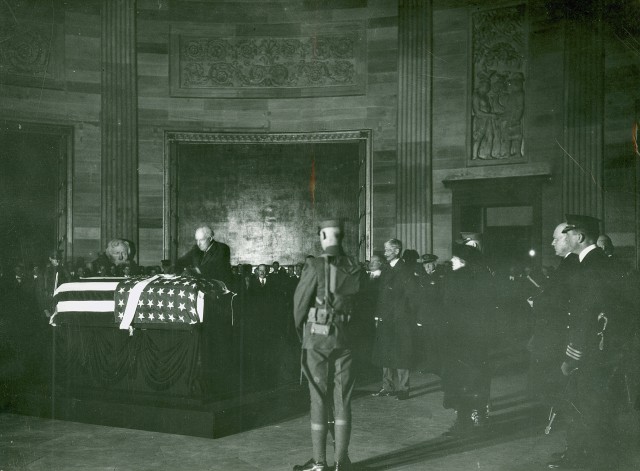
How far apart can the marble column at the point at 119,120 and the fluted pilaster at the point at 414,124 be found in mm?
6244

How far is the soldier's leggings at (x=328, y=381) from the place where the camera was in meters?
5.66

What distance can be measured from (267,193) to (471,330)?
10368mm

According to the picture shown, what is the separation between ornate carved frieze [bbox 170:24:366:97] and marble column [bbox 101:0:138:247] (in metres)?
1.10

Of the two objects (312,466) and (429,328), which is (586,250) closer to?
(429,328)

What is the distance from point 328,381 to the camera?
229 inches

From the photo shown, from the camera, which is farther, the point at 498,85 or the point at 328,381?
the point at 498,85

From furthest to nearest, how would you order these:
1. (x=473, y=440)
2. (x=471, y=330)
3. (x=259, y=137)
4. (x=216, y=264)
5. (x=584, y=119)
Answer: (x=259, y=137), (x=584, y=119), (x=216, y=264), (x=471, y=330), (x=473, y=440)

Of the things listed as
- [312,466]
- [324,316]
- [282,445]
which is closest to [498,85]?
[282,445]

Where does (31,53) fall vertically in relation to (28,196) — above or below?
above

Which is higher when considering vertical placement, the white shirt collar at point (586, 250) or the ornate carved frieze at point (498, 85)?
the ornate carved frieze at point (498, 85)

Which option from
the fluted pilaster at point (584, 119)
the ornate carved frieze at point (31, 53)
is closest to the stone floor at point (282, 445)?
the fluted pilaster at point (584, 119)

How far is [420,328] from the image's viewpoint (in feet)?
30.9

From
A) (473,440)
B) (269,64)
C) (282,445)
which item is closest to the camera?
(282,445)

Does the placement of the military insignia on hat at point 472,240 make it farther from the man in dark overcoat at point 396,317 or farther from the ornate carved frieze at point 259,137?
the ornate carved frieze at point 259,137
